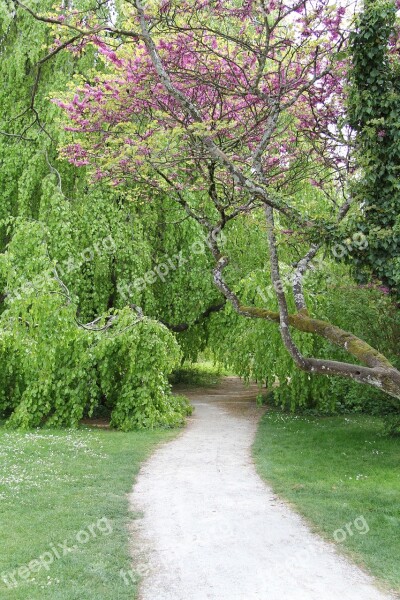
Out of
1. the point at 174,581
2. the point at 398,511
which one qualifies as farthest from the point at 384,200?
the point at 174,581

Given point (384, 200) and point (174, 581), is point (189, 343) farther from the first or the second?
point (174, 581)

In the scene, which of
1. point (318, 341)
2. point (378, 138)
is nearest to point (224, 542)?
point (378, 138)

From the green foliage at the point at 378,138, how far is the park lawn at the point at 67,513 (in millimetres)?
3691

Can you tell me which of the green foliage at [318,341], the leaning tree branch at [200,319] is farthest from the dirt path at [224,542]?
the leaning tree branch at [200,319]

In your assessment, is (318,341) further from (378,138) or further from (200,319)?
(378,138)

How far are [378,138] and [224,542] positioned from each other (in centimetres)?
427

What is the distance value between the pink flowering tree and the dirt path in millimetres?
1590

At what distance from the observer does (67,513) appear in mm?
5434

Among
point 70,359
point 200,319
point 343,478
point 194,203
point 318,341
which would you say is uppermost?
point 194,203

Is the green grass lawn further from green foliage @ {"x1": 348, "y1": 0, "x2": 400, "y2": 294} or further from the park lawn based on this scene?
green foliage @ {"x1": 348, "y1": 0, "x2": 400, "y2": 294}

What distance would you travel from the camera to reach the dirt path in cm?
404

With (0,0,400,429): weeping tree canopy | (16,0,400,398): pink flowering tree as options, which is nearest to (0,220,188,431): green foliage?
(0,0,400,429): weeping tree canopy

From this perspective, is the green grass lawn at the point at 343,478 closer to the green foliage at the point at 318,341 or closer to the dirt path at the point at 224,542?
the dirt path at the point at 224,542

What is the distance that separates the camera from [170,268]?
1324 centimetres
